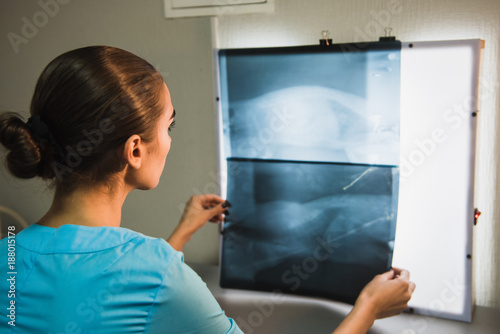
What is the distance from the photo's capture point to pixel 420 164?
3.47ft

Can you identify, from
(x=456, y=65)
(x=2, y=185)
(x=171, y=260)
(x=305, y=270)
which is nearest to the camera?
(x=171, y=260)

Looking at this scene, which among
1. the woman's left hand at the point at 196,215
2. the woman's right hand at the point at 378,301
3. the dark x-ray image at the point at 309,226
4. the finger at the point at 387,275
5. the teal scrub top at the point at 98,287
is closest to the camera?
the teal scrub top at the point at 98,287

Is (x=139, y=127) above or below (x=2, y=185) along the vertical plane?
above

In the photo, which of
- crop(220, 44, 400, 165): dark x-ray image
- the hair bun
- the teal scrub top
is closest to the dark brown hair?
the hair bun

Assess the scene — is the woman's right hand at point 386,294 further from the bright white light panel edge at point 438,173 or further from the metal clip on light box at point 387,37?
the metal clip on light box at point 387,37

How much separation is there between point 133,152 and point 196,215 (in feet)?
1.62

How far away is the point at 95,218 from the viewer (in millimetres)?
727

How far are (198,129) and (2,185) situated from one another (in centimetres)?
A: 85

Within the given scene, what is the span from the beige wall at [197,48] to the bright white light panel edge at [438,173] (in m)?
0.11

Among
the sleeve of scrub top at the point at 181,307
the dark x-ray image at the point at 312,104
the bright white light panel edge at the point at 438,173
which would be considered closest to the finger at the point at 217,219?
the dark x-ray image at the point at 312,104

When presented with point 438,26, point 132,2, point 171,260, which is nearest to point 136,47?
point 132,2

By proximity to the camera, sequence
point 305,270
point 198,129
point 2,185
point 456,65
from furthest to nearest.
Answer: point 2,185, point 198,129, point 305,270, point 456,65

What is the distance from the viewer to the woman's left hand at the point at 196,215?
46.8 inches

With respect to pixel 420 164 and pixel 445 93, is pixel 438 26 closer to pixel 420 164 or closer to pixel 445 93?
pixel 445 93
